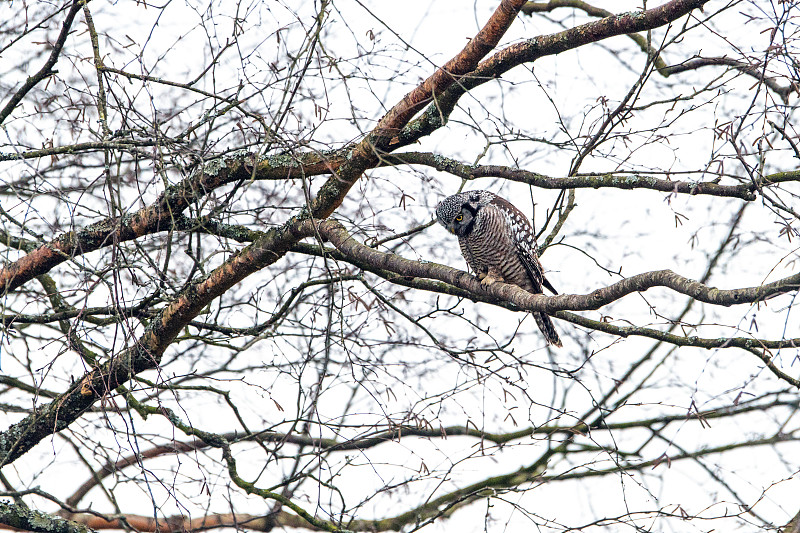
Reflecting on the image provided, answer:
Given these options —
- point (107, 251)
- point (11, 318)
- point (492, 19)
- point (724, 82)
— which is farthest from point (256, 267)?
point (724, 82)

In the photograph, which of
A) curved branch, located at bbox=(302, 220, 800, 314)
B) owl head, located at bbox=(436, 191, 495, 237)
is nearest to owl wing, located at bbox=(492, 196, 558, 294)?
owl head, located at bbox=(436, 191, 495, 237)

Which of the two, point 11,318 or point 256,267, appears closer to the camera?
point 11,318

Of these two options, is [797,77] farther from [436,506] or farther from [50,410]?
[436,506]

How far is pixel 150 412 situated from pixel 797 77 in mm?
3908

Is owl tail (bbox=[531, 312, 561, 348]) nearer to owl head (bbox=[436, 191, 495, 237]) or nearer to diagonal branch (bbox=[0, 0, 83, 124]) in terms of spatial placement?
owl head (bbox=[436, 191, 495, 237])

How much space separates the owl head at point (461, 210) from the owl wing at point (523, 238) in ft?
0.56

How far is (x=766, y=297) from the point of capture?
2449mm

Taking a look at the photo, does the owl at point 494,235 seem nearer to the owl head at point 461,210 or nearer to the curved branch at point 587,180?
the owl head at point 461,210

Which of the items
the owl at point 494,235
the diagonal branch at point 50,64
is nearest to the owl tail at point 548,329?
the owl at point 494,235

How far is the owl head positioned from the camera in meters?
5.80

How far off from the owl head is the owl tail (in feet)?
3.27

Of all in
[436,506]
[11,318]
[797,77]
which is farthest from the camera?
[436,506]

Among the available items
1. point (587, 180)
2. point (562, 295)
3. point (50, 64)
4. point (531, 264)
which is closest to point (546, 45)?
point (587, 180)

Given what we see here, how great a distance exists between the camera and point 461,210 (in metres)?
5.94
